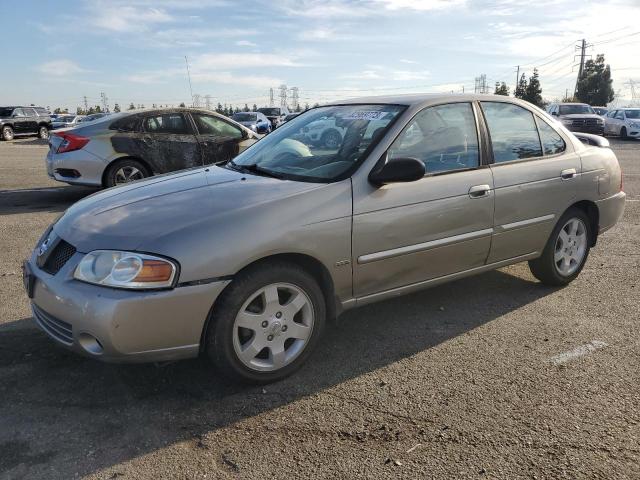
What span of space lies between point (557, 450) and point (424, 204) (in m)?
1.68

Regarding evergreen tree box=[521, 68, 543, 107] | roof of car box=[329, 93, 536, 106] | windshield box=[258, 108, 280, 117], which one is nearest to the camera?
roof of car box=[329, 93, 536, 106]

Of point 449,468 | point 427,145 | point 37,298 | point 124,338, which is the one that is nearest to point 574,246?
point 427,145

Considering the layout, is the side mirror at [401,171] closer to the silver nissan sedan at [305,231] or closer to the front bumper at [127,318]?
the silver nissan sedan at [305,231]

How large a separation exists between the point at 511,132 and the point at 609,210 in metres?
1.39

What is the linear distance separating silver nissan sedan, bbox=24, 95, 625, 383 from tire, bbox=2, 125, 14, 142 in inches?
1253

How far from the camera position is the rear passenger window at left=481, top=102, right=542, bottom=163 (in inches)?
166

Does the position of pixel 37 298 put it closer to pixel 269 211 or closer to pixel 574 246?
pixel 269 211

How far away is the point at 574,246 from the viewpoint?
15.8 ft

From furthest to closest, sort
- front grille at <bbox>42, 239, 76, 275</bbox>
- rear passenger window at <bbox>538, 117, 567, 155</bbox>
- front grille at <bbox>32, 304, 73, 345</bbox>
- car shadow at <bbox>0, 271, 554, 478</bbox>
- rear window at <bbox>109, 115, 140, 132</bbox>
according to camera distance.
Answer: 1. rear window at <bbox>109, 115, 140, 132</bbox>
2. rear passenger window at <bbox>538, 117, 567, 155</bbox>
3. front grille at <bbox>42, 239, 76, 275</bbox>
4. front grille at <bbox>32, 304, 73, 345</bbox>
5. car shadow at <bbox>0, 271, 554, 478</bbox>

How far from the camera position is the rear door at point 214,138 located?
29.1 feet

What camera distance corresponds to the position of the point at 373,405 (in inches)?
117

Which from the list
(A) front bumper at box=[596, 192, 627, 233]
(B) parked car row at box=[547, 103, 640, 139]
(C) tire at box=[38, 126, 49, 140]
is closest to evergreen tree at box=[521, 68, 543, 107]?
(B) parked car row at box=[547, 103, 640, 139]

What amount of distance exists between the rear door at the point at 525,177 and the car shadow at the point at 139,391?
625mm

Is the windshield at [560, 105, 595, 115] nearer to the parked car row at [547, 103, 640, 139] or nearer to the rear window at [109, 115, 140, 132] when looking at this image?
the parked car row at [547, 103, 640, 139]
